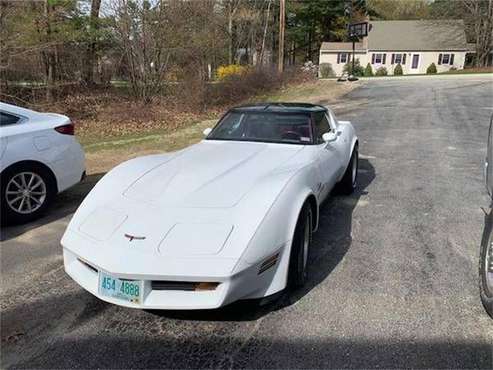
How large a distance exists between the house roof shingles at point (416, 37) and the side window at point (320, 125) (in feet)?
148

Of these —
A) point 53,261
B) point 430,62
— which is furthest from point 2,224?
point 430,62

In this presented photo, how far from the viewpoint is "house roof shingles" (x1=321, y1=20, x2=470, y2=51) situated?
1778 inches

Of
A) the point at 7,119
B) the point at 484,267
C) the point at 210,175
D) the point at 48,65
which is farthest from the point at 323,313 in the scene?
the point at 48,65

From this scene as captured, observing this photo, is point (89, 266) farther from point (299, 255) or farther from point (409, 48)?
point (409, 48)

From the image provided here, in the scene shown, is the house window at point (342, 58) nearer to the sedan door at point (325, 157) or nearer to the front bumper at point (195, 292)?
the sedan door at point (325, 157)

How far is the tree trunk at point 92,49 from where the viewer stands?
14352 mm

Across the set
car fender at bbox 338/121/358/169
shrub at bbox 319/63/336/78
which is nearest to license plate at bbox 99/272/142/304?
car fender at bbox 338/121/358/169

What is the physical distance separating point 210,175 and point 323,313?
4.40 ft

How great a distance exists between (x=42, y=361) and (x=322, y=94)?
18240 mm

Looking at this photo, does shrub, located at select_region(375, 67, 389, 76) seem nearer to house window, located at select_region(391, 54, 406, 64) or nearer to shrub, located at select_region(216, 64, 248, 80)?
house window, located at select_region(391, 54, 406, 64)

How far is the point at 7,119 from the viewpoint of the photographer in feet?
15.0

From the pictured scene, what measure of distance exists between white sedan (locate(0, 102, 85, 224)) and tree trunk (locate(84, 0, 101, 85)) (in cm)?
1080

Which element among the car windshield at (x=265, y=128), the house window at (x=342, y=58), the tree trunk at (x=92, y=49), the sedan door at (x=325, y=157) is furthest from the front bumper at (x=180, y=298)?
the house window at (x=342, y=58)

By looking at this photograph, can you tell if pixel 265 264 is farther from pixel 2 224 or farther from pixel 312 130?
pixel 2 224
